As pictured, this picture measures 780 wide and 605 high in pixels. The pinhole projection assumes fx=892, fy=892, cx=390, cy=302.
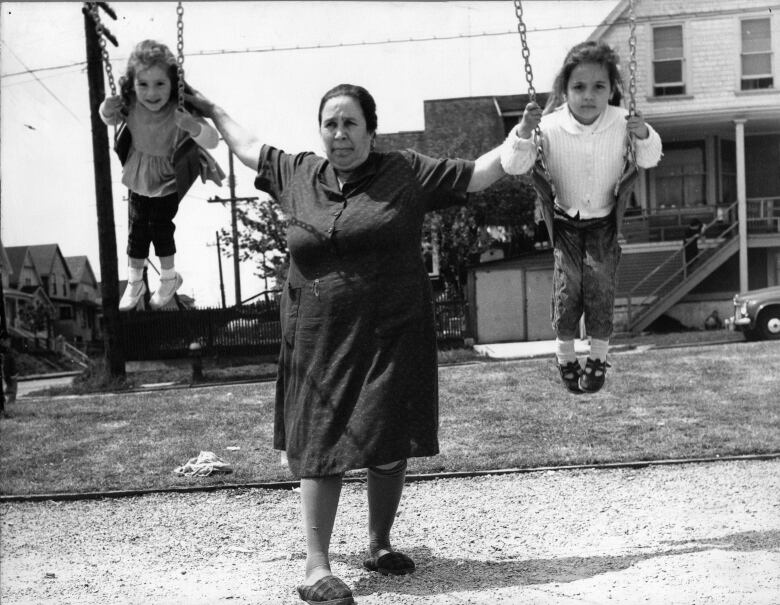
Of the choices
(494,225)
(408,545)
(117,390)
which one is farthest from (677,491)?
(494,225)

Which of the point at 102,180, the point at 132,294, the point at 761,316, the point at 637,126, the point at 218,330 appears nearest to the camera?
the point at 637,126

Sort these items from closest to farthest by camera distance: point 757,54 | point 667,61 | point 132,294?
point 132,294 → point 757,54 → point 667,61

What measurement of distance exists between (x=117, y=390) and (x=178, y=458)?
788 cm

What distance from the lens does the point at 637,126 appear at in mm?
3975

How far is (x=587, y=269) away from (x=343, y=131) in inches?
52.1

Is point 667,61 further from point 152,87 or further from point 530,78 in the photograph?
point 152,87

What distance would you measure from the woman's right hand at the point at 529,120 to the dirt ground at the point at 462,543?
6.84ft

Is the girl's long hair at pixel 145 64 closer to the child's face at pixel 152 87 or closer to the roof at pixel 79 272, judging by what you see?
the child's face at pixel 152 87

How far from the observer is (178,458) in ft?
25.9

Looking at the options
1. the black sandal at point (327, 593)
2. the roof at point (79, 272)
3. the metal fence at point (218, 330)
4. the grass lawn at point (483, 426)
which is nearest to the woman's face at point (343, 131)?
the black sandal at point (327, 593)

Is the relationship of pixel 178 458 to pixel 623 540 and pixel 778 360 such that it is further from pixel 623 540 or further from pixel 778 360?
pixel 778 360

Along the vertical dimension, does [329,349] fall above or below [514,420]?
above

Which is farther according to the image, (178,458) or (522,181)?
(522,181)

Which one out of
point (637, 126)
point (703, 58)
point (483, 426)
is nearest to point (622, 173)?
point (637, 126)
